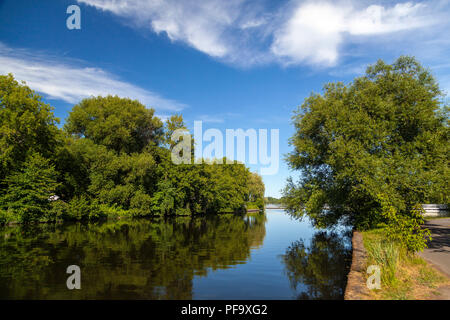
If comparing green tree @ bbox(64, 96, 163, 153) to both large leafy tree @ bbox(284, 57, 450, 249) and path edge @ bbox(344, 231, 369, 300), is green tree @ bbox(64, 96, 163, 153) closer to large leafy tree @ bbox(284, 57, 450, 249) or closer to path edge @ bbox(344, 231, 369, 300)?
large leafy tree @ bbox(284, 57, 450, 249)

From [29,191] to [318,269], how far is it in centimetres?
3263

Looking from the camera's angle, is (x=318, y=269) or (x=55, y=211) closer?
(x=318, y=269)

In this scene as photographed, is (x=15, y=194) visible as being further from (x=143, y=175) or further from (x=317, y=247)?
(x=317, y=247)

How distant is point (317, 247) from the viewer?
20.0 m

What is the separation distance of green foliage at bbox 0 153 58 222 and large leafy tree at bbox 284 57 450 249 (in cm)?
2862

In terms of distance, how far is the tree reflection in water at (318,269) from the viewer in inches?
394

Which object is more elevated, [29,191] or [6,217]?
[29,191]

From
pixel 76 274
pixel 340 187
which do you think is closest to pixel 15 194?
pixel 76 274

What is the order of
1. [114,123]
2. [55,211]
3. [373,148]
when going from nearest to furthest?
[373,148], [55,211], [114,123]

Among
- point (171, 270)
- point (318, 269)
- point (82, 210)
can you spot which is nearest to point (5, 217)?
point (82, 210)

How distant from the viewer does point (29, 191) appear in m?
31.6

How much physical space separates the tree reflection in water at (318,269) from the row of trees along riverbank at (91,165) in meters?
30.6

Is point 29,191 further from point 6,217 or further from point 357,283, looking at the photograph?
point 357,283

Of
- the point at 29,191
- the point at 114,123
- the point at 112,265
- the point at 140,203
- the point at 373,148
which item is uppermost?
the point at 114,123
